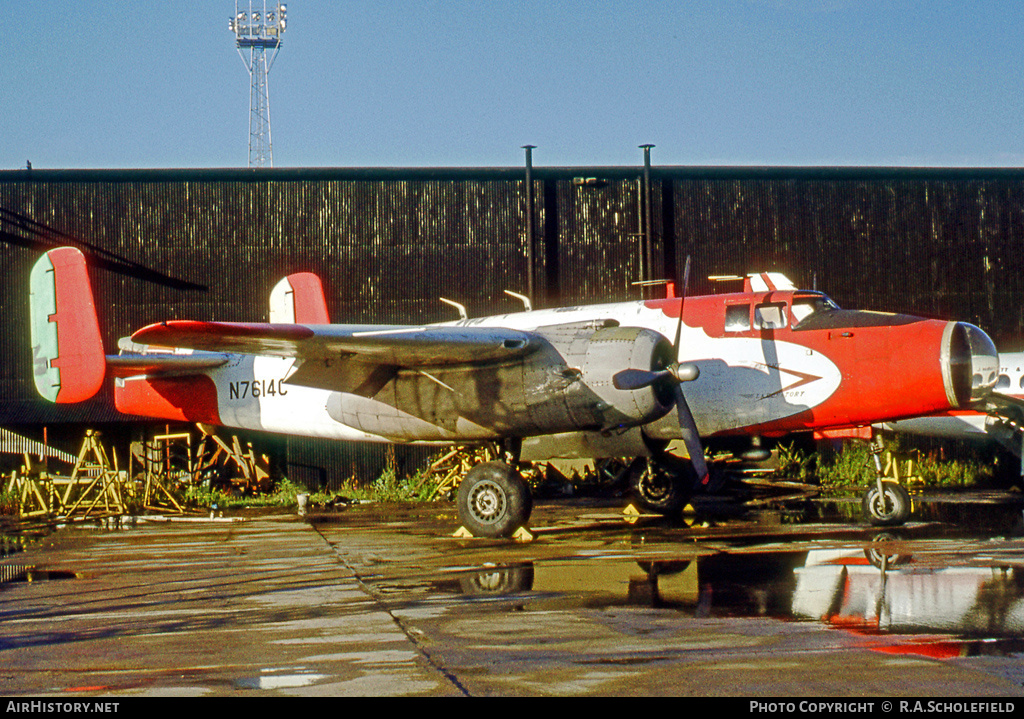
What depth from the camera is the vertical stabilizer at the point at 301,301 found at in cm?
1883

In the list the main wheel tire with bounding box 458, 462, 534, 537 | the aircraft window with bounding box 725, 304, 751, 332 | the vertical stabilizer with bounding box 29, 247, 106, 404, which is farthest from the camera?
the aircraft window with bounding box 725, 304, 751, 332

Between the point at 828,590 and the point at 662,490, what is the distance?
7.45 meters

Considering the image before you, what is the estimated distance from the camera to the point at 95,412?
23.2m

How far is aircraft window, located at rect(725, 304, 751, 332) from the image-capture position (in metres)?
14.7

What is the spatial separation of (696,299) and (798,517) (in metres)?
4.15

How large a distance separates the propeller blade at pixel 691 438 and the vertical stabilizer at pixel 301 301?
7747 mm

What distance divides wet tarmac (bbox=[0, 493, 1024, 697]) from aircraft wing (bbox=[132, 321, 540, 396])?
8.39 ft

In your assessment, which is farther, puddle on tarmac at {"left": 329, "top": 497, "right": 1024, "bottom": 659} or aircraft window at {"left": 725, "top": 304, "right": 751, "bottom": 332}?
aircraft window at {"left": 725, "top": 304, "right": 751, "bottom": 332}

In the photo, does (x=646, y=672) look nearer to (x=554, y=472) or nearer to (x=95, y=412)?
(x=554, y=472)

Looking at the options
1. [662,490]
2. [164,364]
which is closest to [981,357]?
[662,490]

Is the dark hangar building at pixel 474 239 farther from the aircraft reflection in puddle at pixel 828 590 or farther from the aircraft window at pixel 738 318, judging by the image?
the aircraft reflection in puddle at pixel 828 590

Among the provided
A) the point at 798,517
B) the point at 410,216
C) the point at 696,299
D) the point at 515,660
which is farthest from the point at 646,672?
the point at 410,216

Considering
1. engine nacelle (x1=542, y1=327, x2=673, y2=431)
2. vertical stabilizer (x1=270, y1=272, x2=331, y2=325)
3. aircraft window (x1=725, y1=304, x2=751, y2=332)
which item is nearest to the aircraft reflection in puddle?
engine nacelle (x1=542, y1=327, x2=673, y2=431)

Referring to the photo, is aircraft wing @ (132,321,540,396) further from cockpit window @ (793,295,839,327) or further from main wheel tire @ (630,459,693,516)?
main wheel tire @ (630,459,693,516)
